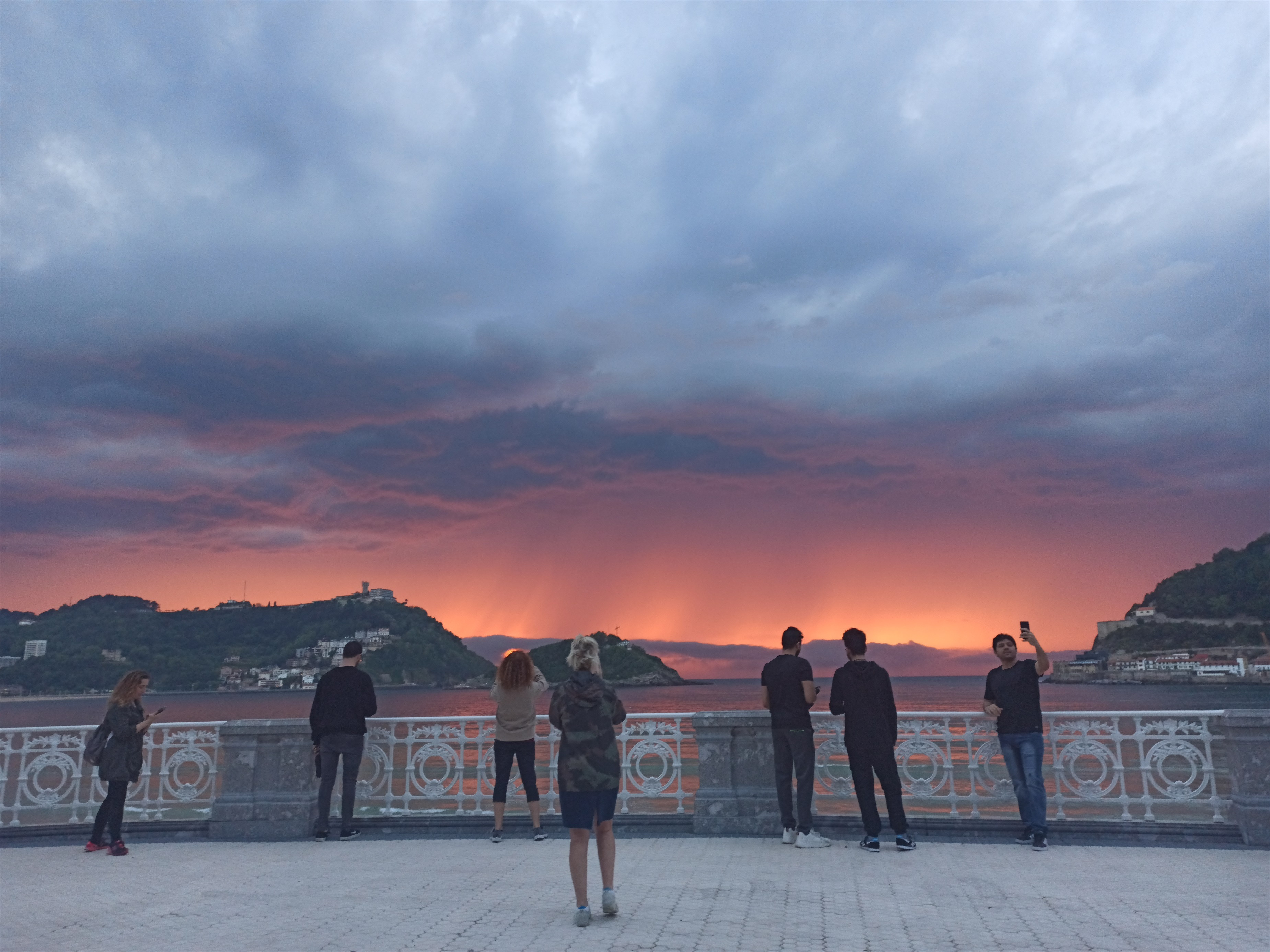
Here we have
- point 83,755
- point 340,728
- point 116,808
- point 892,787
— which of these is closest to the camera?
point 892,787

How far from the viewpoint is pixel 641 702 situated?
128 metres

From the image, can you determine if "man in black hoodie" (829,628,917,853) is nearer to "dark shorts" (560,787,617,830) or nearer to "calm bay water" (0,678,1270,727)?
"dark shorts" (560,787,617,830)

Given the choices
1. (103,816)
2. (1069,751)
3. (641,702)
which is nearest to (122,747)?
(103,816)

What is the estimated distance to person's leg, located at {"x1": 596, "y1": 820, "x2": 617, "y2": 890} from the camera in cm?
545

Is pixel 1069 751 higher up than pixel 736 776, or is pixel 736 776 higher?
pixel 1069 751

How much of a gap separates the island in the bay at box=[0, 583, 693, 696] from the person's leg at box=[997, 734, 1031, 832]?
147695 millimetres

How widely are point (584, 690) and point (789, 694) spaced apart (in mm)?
2936

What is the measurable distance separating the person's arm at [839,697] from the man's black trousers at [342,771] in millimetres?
4965

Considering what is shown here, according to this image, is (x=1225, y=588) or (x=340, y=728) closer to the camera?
(x=340, y=728)

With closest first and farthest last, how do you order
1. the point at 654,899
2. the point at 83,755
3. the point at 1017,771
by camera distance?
the point at 654,899
the point at 1017,771
the point at 83,755

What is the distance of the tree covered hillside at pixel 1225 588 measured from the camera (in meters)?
138

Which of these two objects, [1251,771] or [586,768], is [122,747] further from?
[1251,771]

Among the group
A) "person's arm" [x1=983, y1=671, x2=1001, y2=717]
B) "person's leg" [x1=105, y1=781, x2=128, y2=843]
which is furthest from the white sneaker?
"person's leg" [x1=105, y1=781, x2=128, y2=843]

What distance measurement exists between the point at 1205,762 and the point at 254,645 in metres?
194
